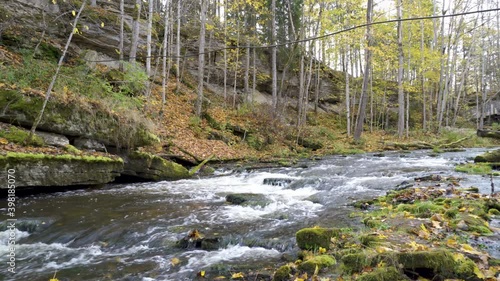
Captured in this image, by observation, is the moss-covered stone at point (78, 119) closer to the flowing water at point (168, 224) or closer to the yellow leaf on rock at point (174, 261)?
the flowing water at point (168, 224)

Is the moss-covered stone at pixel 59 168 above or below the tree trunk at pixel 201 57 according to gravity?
below

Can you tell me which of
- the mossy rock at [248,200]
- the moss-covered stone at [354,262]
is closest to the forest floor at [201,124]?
the mossy rock at [248,200]

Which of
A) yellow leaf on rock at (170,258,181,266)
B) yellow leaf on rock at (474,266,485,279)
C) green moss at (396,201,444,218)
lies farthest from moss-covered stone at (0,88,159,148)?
yellow leaf on rock at (474,266,485,279)

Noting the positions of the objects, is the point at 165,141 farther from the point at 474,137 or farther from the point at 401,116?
Result: the point at 474,137

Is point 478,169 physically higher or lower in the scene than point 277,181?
higher

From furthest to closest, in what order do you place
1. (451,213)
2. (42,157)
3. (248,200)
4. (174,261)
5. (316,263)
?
(248,200), (42,157), (451,213), (174,261), (316,263)

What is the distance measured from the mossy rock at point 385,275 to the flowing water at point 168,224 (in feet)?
5.01

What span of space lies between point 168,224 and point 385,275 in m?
4.39

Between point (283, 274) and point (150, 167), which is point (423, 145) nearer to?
point (150, 167)

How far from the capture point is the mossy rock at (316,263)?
11.8 ft

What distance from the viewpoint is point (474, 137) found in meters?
20.9

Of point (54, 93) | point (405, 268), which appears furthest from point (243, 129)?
point (405, 268)

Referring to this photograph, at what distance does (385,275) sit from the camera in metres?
2.98

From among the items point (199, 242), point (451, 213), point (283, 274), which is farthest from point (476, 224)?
point (199, 242)
